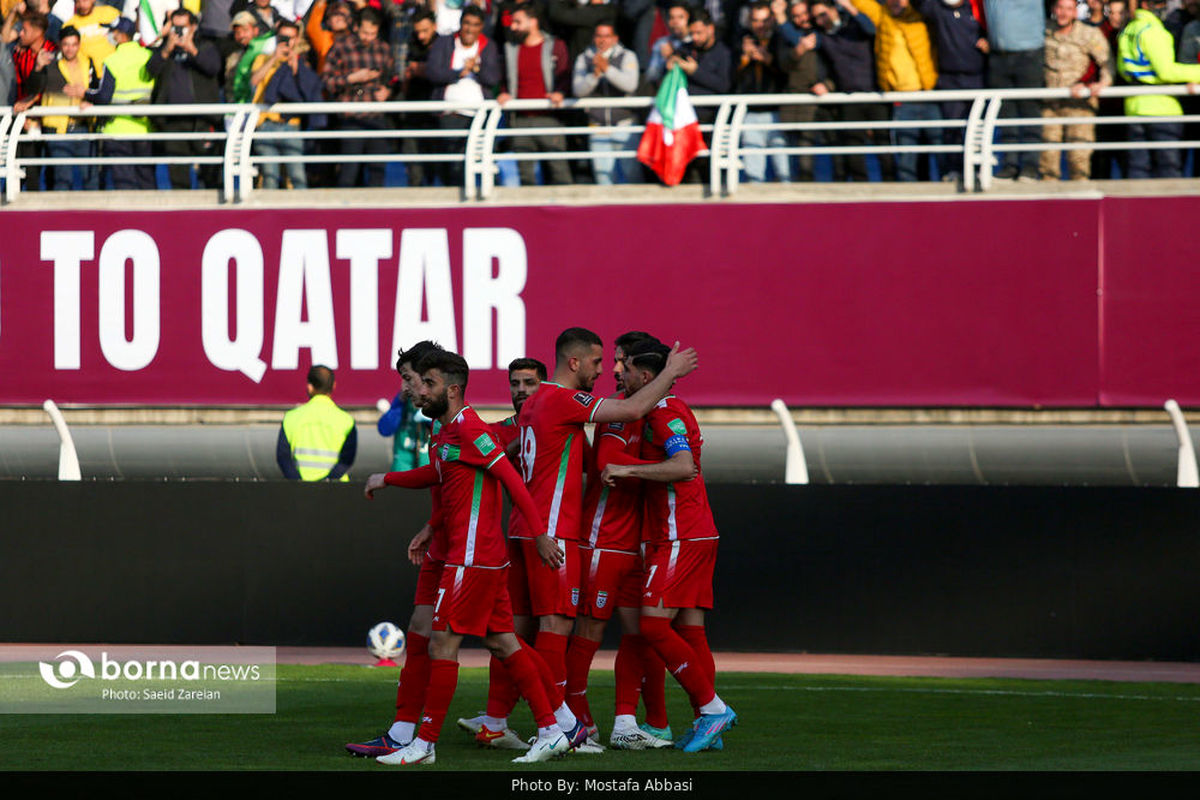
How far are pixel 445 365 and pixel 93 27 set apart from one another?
1282 centimetres

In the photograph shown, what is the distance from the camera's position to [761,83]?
63.8 feet

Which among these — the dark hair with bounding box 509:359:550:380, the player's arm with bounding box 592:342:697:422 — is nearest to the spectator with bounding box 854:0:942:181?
the dark hair with bounding box 509:359:550:380

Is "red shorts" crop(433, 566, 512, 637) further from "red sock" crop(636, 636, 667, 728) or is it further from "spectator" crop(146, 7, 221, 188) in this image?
"spectator" crop(146, 7, 221, 188)

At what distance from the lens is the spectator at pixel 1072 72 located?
719 inches

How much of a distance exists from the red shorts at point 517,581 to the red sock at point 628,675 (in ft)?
1.97

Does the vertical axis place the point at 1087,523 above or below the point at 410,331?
below

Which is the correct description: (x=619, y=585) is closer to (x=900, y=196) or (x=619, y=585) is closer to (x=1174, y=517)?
(x=1174, y=517)

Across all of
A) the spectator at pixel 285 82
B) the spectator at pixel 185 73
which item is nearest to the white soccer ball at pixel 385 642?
the spectator at pixel 285 82

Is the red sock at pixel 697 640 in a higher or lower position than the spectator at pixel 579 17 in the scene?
lower

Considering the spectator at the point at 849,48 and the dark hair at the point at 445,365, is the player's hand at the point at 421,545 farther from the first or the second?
the spectator at the point at 849,48
